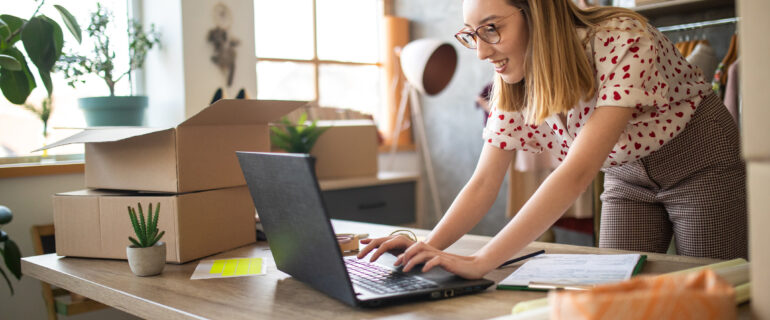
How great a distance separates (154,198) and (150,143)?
139mm

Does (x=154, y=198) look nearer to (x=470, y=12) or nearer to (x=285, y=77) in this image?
(x=470, y=12)

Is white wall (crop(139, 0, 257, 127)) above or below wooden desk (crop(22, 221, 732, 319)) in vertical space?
above

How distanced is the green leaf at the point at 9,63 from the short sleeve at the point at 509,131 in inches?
46.9

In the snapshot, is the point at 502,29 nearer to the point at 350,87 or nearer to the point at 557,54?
the point at 557,54

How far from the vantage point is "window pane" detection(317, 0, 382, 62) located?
4141 millimetres

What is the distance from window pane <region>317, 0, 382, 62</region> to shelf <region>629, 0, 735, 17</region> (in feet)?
6.70

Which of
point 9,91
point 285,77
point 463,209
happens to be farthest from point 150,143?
point 285,77

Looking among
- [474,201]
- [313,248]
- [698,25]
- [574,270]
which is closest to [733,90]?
[698,25]

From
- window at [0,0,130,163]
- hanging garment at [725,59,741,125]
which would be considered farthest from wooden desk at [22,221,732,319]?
hanging garment at [725,59,741,125]

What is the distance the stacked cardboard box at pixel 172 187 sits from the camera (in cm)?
138

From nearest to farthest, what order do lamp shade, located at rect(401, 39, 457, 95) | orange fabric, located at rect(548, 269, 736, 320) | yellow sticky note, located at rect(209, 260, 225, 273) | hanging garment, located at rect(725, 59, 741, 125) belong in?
orange fabric, located at rect(548, 269, 736, 320) → yellow sticky note, located at rect(209, 260, 225, 273) → hanging garment, located at rect(725, 59, 741, 125) → lamp shade, located at rect(401, 39, 457, 95)

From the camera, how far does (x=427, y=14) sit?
14.9ft

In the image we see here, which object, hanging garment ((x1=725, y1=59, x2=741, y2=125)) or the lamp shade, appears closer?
hanging garment ((x1=725, y1=59, x2=741, y2=125))

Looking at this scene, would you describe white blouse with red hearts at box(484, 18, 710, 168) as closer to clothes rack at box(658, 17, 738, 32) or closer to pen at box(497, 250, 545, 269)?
pen at box(497, 250, 545, 269)
